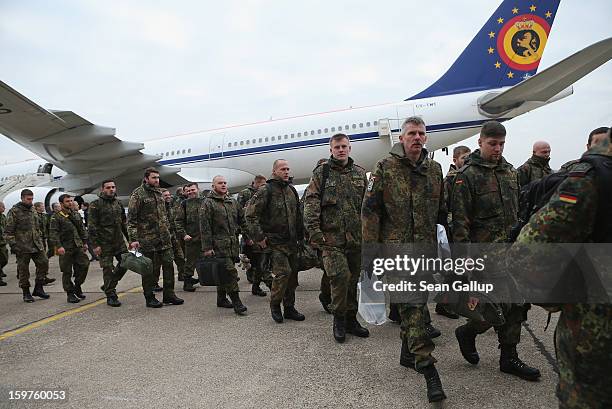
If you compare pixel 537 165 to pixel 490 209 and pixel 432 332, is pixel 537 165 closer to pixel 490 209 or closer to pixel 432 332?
pixel 490 209

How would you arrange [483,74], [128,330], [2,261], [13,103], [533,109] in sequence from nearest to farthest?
[128,330]
[2,261]
[13,103]
[533,109]
[483,74]

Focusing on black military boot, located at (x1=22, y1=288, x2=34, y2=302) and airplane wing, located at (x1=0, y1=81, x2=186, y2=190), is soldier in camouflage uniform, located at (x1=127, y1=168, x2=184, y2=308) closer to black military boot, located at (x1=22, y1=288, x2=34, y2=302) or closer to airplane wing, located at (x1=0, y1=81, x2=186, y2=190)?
black military boot, located at (x1=22, y1=288, x2=34, y2=302)

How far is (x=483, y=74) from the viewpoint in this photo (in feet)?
38.5

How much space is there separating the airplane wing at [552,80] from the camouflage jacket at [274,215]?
664cm

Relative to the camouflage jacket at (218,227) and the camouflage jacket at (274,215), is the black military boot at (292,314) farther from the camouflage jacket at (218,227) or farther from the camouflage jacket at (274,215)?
the camouflage jacket at (218,227)

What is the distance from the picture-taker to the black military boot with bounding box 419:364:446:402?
2686 mm

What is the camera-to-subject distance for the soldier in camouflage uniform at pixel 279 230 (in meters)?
4.80

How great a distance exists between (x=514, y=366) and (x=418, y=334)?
3.12ft

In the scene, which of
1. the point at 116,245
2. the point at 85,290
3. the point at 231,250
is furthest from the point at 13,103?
the point at 231,250

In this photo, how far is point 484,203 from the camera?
319 cm

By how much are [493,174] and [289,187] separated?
2.54m

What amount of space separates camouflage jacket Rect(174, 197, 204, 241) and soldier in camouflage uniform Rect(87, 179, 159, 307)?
1151mm

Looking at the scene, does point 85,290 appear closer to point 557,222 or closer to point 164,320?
point 164,320

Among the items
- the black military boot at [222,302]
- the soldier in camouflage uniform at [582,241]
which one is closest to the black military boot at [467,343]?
the soldier in camouflage uniform at [582,241]
